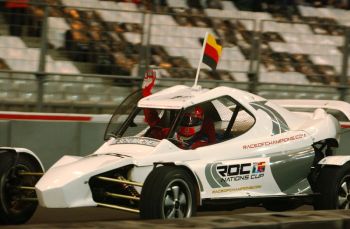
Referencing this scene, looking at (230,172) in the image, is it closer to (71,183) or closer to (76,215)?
(71,183)

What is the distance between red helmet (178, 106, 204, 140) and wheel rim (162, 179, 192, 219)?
95cm

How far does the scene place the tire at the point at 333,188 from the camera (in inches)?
360

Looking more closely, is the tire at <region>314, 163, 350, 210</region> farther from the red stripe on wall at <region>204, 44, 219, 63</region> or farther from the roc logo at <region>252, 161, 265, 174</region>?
the red stripe on wall at <region>204, 44, 219, 63</region>

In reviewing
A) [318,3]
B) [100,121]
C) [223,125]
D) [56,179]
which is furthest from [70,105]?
[318,3]

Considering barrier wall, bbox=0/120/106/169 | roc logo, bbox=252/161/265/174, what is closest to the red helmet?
roc logo, bbox=252/161/265/174

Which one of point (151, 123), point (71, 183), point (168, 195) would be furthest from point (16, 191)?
point (168, 195)

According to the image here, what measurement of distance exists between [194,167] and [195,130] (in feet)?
2.26

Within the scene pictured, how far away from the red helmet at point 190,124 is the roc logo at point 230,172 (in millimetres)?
513

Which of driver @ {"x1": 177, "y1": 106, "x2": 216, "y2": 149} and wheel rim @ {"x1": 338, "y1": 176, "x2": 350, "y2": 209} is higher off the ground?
driver @ {"x1": 177, "y1": 106, "x2": 216, "y2": 149}

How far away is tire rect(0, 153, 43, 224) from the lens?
28.0 feet

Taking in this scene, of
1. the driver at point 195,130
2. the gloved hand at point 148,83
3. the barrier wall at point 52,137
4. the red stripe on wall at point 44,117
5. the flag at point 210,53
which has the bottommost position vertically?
the barrier wall at point 52,137

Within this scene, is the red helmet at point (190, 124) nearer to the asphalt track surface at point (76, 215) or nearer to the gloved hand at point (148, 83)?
the gloved hand at point (148, 83)

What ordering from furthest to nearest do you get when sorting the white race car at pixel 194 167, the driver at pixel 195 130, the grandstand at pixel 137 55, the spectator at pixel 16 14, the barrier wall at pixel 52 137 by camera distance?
the grandstand at pixel 137 55, the spectator at pixel 16 14, the barrier wall at pixel 52 137, the driver at pixel 195 130, the white race car at pixel 194 167

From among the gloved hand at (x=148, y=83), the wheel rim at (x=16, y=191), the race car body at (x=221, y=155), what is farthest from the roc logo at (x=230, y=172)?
the wheel rim at (x=16, y=191)
